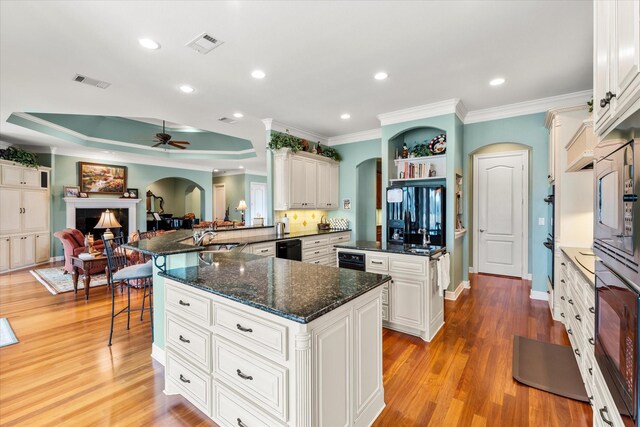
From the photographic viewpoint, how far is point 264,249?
4.22 meters

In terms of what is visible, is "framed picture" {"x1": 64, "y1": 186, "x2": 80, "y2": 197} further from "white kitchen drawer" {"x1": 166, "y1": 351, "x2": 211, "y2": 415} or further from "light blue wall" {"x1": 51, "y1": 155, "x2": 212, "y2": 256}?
"white kitchen drawer" {"x1": 166, "y1": 351, "x2": 211, "y2": 415}

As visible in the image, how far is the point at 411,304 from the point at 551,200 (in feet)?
7.73

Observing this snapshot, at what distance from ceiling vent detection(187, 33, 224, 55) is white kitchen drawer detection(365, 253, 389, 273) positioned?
2585 mm

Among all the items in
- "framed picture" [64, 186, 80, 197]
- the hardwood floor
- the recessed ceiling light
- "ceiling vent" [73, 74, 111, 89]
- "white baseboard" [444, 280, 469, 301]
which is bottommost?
the hardwood floor

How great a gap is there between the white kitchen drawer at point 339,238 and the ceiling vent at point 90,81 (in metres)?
3.99

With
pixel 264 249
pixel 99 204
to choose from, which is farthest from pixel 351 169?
pixel 99 204

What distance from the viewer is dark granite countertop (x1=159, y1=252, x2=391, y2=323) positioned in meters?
1.40

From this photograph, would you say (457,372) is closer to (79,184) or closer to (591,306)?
(591,306)

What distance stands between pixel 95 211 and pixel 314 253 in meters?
6.58

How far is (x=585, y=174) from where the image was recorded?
321 cm

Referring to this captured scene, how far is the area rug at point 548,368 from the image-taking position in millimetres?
2182

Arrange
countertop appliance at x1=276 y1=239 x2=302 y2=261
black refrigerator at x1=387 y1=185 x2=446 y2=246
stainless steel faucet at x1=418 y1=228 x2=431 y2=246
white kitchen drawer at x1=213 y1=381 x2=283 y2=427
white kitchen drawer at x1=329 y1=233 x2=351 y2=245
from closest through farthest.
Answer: white kitchen drawer at x1=213 y1=381 x2=283 y2=427 < stainless steel faucet at x1=418 y1=228 x2=431 y2=246 < black refrigerator at x1=387 y1=185 x2=446 y2=246 < countertop appliance at x1=276 y1=239 x2=302 y2=261 < white kitchen drawer at x1=329 y1=233 x2=351 y2=245

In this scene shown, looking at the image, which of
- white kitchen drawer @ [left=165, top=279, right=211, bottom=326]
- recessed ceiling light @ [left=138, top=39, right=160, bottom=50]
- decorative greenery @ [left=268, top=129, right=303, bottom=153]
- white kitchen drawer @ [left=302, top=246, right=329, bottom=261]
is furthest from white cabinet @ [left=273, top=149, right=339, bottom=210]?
white kitchen drawer @ [left=165, top=279, right=211, bottom=326]

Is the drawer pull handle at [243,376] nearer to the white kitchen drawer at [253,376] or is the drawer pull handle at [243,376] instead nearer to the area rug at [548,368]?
the white kitchen drawer at [253,376]
